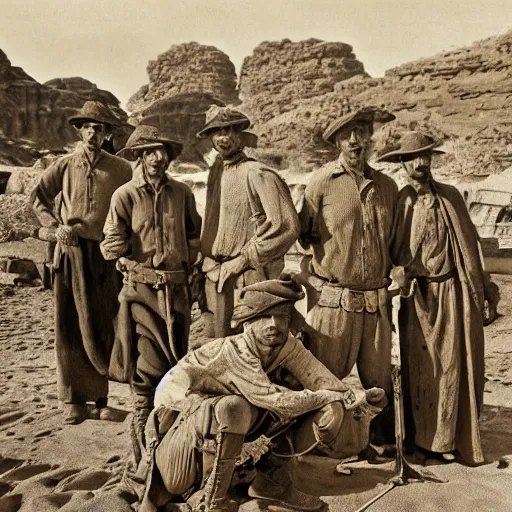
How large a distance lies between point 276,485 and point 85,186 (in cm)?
227

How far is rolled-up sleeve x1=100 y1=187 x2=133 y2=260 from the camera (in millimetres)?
3562

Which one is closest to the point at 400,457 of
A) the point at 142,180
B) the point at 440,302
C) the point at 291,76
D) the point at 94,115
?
the point at 440,302

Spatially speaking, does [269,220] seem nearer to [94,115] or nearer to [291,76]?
[94,115]

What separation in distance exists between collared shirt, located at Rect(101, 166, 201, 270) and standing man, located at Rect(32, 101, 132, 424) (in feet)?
1.92

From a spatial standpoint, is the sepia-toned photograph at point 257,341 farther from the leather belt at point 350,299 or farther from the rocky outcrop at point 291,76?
the rocky outcrop at point 291,76

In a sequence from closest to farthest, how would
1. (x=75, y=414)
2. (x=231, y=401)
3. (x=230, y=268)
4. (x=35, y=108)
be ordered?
(x=231, y=401) → (x=230, y=268) → (x=75, y=414) → (x=35, y=108)

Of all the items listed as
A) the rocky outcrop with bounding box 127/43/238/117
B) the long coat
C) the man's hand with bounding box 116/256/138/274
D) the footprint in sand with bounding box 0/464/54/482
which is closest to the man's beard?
the long coat

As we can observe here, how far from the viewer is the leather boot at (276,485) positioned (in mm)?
3139

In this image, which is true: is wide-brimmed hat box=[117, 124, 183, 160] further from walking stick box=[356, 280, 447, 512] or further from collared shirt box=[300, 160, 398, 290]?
walking stick box=[356, 280, 447, 512]

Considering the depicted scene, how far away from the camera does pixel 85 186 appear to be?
4.16 metres

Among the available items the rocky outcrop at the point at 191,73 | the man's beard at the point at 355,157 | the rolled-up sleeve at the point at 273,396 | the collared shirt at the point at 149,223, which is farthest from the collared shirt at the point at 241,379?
the rocky outcrop at the point at 191,73

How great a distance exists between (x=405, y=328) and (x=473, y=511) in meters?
1.05

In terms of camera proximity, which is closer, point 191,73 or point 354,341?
point 354,341

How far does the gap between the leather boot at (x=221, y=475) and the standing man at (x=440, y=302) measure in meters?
1.35
